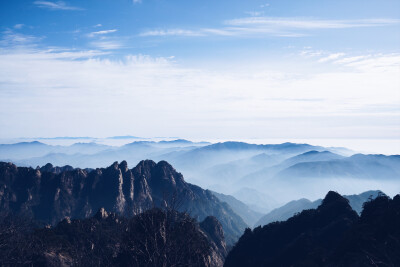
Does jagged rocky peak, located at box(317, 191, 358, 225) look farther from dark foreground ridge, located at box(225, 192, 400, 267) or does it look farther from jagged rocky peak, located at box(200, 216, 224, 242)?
jagged rocky peak, located at box(200, 216, 224, 242)

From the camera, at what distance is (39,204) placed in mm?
156250

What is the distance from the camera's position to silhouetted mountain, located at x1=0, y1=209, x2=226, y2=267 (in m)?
35.7

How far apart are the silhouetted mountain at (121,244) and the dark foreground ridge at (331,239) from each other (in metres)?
11.2

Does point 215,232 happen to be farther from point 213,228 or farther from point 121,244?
point 121,244

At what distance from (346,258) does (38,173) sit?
16411 cm

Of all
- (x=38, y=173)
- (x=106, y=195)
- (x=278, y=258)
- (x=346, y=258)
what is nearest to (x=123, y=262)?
(x=278, y=258)

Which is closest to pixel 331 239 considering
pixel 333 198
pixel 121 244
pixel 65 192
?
pixel 333 198

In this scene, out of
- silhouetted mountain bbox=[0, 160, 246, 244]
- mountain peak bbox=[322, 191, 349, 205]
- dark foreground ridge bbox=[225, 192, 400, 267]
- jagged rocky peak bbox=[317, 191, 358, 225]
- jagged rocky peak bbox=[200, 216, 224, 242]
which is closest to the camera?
dark foreground ridge bbox=[225, 192, 400, 267]

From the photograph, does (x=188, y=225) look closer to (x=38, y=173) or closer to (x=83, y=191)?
(x=83, y=191)

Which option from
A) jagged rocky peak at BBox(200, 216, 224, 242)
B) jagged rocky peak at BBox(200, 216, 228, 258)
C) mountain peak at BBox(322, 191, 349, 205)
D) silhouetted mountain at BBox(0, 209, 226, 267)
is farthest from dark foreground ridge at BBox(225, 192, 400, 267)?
jagged rocky peak at BBox(200, 216, 224, 242)

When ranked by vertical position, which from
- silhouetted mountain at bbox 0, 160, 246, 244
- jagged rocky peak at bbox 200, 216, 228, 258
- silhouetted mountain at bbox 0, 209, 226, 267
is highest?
silhouetted mountain at bbox 0, 209, 226, 267

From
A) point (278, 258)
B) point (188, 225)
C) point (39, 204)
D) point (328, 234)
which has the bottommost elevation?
point (39, 204)

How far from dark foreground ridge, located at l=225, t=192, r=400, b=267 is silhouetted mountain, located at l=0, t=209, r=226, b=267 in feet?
36.6

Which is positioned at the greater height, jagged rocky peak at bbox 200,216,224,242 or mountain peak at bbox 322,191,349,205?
mountain peak at bbox 322,191,349,205
